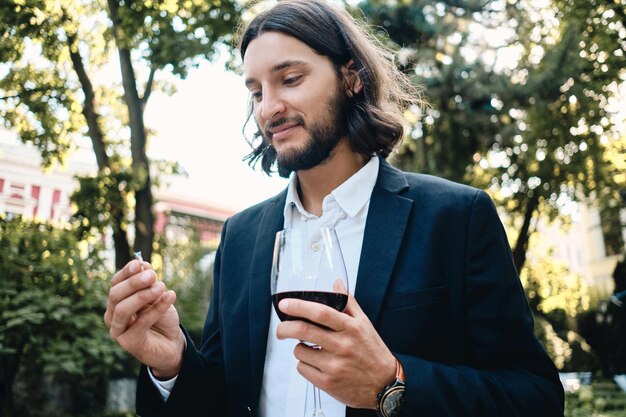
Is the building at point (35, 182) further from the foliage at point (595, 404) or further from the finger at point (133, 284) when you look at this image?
the foliage at point (595, 404)

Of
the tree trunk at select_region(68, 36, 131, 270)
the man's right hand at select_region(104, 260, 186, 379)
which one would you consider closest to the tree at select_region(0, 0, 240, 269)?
the tree trunk at select_region(68, 36, 131, 270)

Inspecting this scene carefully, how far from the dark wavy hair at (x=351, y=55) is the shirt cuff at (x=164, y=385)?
3.44 ft

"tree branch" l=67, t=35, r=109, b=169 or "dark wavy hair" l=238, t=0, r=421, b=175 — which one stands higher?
"tree branch" l=67, t=35, r=109, b=169

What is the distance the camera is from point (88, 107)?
23.4 ft

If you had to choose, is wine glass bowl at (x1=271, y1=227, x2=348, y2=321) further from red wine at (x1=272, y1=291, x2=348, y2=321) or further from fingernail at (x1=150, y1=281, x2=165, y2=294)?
fingernail at (x1=150, y1=281, x2=165, y2=294)

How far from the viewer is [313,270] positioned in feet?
3.64

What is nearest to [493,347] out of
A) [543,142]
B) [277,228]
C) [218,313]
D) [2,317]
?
[277,228]

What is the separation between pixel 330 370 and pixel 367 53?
58.8 inches

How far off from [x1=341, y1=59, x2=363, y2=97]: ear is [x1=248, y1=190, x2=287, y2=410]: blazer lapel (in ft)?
1.62

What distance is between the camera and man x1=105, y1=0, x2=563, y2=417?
124 cm

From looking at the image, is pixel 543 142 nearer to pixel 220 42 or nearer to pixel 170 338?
pixel 220 42

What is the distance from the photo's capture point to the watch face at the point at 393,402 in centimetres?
117

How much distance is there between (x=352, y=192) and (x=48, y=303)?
4574 mm

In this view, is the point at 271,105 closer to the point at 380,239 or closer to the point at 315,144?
the point at 315,144
